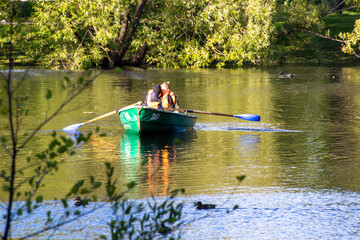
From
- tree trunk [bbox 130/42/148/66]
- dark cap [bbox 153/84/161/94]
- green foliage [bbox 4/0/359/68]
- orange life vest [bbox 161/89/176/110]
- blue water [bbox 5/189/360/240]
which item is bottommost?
blue water [bbox 5/189/360/240]

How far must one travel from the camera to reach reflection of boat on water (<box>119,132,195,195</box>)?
34.6 feet

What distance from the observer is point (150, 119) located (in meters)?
16.0

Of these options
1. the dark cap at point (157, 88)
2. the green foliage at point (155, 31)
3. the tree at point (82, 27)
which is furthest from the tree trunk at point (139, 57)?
the dark cap at point (157, 88)

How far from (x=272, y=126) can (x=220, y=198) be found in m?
8.43

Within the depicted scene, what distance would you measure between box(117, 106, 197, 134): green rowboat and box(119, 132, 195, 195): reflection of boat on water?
0.22 meters

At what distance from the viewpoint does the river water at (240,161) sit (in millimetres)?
8180

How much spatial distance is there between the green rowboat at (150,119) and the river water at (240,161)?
33 centimetres

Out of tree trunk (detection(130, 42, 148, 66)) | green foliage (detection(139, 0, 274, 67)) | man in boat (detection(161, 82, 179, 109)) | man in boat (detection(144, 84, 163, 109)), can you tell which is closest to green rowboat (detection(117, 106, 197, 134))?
man in boat (detection(144, 84, 163, 109))

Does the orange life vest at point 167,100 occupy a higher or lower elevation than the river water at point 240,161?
higher

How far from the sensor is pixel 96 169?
1161 cm

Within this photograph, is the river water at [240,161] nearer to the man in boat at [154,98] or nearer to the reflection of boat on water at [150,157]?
the reflection of boat on water at [150,157]

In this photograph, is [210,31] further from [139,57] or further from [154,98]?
[154,98]

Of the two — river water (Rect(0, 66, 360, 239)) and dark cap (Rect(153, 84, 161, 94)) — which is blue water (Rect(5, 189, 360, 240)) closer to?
river water (Rect(0, 66, 360, 239))

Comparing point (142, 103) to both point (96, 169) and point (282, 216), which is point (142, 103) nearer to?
point (96, 169)
